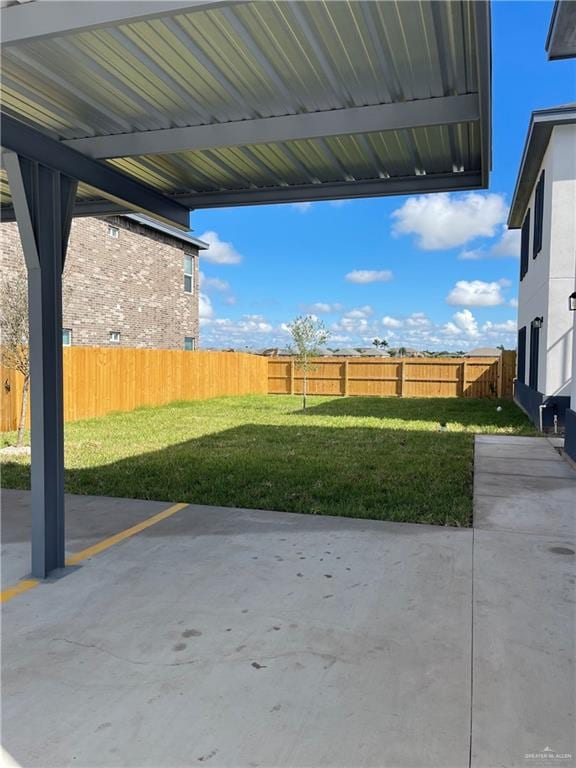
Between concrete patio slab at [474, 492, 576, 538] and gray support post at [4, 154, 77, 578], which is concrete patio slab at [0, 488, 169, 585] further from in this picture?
concrete patio slab at [474, 492, 576, 538]

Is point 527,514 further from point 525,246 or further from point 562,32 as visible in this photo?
point 525,246

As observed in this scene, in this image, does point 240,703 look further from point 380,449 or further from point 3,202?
point 380,449

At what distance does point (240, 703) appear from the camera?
8.98 ft

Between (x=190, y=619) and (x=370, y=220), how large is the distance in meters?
59.7

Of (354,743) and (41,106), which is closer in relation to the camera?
(354,743)

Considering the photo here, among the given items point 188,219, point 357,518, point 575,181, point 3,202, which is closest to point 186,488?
point 357,518

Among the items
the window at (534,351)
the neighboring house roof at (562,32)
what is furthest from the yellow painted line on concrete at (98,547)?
the window at (534,351)

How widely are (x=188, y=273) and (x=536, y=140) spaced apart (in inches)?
513

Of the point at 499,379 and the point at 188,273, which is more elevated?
the point at 188,273

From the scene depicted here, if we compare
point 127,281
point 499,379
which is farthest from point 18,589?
point 499,379

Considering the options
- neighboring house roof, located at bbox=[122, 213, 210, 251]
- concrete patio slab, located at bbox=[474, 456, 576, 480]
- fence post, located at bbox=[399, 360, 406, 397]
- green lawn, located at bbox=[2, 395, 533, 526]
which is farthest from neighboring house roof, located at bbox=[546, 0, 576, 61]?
fence post, located at bbox=[399, 360, 406, 397]

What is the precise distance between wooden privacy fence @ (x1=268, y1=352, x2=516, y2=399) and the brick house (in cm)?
488

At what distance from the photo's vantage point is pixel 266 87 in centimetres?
394

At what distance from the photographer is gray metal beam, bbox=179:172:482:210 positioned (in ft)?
17.6
